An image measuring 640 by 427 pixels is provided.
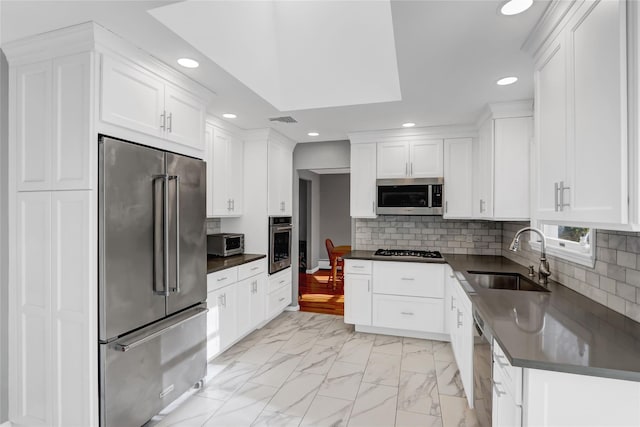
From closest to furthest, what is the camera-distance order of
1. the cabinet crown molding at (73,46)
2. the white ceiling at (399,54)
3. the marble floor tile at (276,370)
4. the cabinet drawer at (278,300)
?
the white ceiling at (399,54), the cabinet crown molding at (73,46), the marble floor tile at (276,370), the cabinet drawer at (278,300)

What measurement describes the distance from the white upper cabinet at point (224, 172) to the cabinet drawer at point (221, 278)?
0.62m

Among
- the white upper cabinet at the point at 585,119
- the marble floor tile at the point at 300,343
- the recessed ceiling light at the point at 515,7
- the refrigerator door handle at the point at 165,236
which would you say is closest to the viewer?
the white upper cabinet at the point at 585,119

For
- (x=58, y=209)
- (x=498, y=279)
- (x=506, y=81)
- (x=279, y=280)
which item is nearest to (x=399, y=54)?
(x=506, y=81)

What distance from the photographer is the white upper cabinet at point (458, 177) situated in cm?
378

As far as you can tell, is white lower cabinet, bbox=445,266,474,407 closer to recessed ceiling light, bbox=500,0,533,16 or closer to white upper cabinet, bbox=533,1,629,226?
white upper cabinet, bbox=533,1,629,226

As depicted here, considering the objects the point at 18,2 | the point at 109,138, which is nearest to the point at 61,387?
the point at 109,138

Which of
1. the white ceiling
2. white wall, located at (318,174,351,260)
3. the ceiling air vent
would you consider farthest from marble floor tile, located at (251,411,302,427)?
white wall, located at (318,174,351,260)

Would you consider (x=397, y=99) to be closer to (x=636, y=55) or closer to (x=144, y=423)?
(x=636, y=55)

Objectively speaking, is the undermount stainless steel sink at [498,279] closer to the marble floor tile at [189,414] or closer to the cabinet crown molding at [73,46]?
the marble floor tile at [189,414]

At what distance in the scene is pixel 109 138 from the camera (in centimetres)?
187

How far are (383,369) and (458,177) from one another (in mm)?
2269

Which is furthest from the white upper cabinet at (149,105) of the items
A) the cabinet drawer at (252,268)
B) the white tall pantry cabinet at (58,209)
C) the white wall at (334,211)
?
the white wall at (334,211)

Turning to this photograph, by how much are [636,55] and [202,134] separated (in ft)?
8.36

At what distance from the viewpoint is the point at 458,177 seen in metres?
3.81
